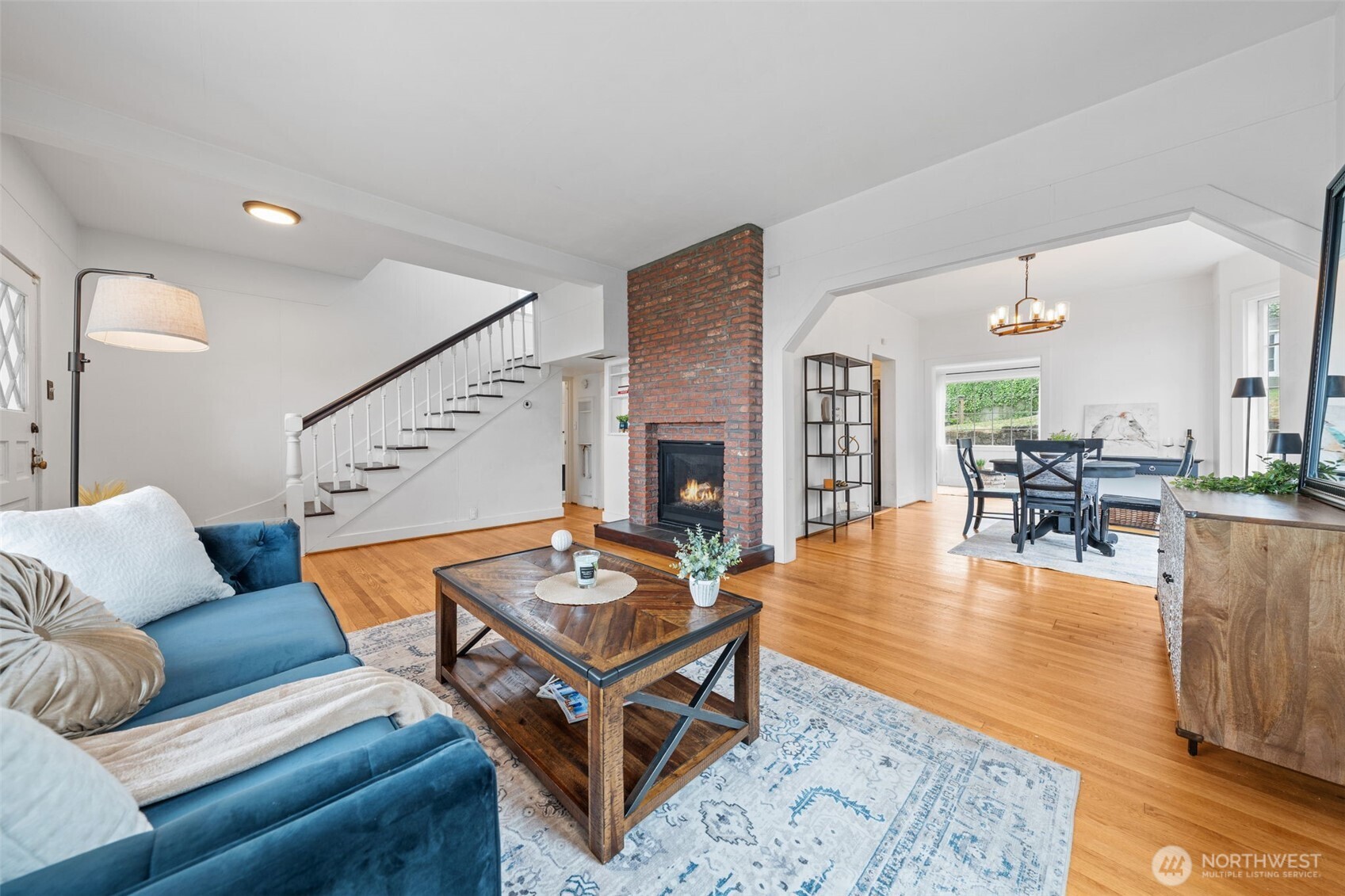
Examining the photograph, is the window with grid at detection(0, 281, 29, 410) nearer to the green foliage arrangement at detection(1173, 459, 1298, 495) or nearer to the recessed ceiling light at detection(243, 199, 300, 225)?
the recessed ceiling light at detection(243, 199, 300, 225)

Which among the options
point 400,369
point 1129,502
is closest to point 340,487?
point 400,369

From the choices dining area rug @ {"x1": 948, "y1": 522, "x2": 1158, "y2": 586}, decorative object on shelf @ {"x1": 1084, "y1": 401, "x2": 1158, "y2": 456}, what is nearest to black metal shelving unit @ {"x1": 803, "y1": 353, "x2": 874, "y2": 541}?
dining area rug @ {"x1": 948, "y1": 522, "x2": 1158, "y2": 586}

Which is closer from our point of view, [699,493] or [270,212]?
[270,212]

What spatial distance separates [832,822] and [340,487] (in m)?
5.10

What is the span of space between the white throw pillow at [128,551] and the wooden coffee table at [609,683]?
848 mm

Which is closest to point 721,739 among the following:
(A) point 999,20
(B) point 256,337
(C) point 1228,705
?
(C) point 1228,705

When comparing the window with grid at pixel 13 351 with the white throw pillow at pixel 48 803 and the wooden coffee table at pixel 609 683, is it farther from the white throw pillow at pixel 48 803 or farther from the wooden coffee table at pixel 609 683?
the white throw pillow at pixel 48 803

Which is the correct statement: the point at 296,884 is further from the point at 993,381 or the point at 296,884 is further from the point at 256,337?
the point at 993,381

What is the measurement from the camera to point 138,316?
2.02 m

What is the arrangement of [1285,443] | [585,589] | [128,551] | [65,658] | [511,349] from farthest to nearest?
[511,349]
[1285,443]
[585,589]
[128,551]
[65,658]

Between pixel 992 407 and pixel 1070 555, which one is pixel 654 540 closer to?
pixel 1070 555

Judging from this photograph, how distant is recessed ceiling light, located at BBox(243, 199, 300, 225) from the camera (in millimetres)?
3551

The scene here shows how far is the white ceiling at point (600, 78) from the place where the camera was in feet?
6.68

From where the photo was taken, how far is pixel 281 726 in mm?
1062
